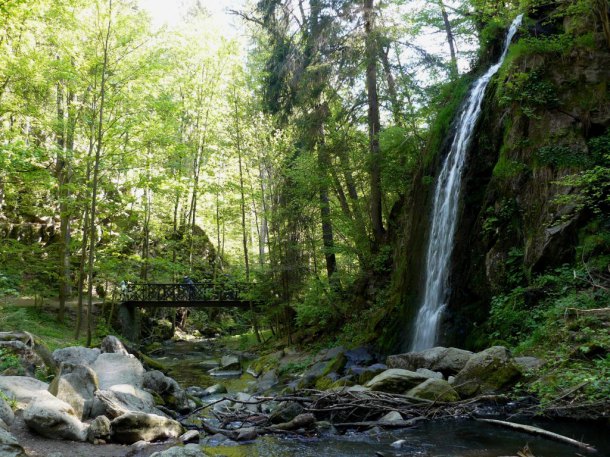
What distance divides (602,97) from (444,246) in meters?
4.23

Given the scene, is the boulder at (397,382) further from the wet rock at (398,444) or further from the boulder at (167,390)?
the boulder at (167,390)

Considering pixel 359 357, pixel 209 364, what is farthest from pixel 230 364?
pixel 359 357

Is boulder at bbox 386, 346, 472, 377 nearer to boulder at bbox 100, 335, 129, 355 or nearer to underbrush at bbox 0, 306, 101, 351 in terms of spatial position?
boulder at bbox 100, 335, 129, 355

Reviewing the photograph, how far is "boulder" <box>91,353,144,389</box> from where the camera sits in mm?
8094

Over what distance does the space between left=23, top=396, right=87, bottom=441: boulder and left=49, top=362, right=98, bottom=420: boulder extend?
496 mm

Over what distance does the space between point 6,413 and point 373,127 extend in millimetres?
12377

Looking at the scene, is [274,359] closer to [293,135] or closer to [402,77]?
[293,135]

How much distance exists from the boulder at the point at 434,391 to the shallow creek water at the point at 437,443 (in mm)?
495

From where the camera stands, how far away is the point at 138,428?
619 centimetres

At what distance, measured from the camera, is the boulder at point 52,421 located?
18.4ft

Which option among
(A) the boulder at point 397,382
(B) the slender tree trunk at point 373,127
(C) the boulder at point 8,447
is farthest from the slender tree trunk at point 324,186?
(C) the boulder at point 8,447

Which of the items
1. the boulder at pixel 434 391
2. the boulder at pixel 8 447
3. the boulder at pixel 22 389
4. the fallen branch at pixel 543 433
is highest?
the boulder at pixel 22 389

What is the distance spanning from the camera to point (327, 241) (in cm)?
1689

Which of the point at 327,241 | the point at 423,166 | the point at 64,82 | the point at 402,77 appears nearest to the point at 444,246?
the point at 423,166
